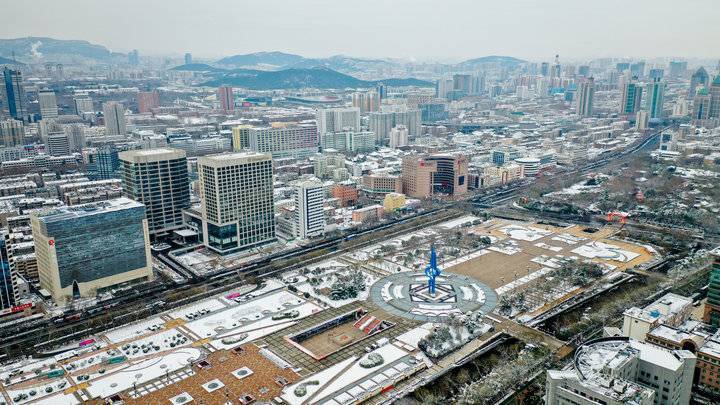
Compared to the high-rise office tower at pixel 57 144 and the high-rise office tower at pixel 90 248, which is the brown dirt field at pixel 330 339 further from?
the high-rise office tower at pixel 57 144

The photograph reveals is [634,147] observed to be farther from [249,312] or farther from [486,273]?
[249,312]

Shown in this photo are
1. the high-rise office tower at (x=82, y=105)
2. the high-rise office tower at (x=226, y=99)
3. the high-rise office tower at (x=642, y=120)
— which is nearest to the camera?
the high-rise office tower at (x=642, y=120)

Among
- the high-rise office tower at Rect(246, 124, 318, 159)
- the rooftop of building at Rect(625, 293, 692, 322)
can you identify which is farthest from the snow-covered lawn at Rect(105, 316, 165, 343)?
the high-rise office tower at Rect(246, 124, 318, 159)

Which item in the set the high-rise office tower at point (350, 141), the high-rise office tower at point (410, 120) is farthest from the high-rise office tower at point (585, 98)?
the high-rise office tower at point (350, 141)

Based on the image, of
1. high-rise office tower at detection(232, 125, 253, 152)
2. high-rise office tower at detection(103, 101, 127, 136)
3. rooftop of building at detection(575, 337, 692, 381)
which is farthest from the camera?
high-rise office tower at detection(103, 101, 127, 136)

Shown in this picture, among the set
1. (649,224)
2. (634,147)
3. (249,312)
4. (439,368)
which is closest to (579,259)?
(649,224)

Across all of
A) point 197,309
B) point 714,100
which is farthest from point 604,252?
point 714,100

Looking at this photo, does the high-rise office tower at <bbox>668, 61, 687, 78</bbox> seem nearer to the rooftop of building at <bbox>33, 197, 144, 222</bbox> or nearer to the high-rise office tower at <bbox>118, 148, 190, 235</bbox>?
the high-rise office tower at <bbox>118, 148, 190, 235</bbox>
